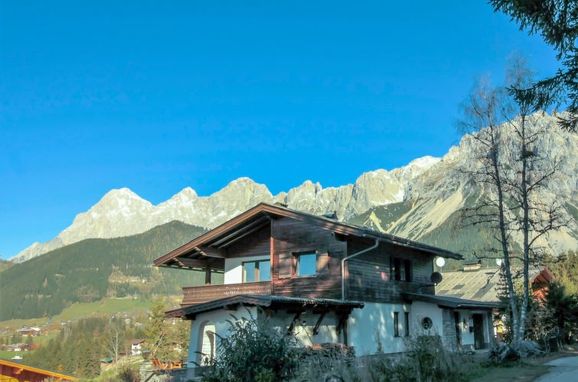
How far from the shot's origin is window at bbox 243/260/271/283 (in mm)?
25422

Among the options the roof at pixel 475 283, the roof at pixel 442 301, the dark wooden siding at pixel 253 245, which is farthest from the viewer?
the roof at pixel 475 283

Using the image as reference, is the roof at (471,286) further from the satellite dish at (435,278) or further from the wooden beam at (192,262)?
the wooden beam at (192,262)

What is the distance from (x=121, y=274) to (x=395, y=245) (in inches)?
6452

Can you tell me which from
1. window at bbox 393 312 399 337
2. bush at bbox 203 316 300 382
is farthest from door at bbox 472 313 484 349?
bush at bbox 203 316 300 382

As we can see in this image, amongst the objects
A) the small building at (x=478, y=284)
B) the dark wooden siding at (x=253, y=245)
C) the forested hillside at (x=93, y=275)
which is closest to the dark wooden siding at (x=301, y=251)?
the dark wooden siding at (x=253, y=245)

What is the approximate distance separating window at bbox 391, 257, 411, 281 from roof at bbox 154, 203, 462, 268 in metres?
1.05

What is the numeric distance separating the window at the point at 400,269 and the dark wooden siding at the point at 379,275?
22 cm

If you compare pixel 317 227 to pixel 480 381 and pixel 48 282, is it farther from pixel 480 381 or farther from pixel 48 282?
pixel 48 282

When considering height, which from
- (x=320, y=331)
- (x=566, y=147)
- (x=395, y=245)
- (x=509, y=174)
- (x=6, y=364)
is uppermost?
(x=566, y=147)

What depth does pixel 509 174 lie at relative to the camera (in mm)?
24250

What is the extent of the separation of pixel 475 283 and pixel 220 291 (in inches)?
999

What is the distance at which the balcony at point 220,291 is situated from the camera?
79.0 ft

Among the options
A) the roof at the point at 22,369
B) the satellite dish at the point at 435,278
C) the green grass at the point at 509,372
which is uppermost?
the satellite dish at the point at 435,278

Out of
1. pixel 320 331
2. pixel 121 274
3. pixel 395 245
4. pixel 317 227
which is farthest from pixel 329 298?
pixel 121 274
